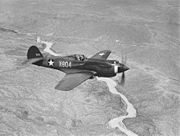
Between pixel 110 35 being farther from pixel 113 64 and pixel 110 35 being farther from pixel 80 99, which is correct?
pixel 113 64

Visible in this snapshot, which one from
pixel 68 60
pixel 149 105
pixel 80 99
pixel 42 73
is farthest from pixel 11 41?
pixel 68 60

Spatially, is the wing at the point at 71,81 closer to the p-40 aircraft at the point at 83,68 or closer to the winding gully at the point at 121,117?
the p-40 aircraft at the point at 83,68

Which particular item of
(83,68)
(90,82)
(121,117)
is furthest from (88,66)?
(90,82)

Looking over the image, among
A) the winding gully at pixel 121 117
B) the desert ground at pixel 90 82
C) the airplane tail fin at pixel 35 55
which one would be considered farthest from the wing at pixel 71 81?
the winding gully at pixel 121 117

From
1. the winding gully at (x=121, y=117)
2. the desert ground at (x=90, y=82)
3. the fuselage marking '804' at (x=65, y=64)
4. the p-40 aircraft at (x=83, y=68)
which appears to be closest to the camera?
the p-40 aircraft at (x=83, y=68)

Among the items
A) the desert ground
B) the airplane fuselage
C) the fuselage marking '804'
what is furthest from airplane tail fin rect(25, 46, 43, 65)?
the desert ground

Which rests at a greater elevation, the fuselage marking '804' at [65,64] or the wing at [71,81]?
the fuselage marking '804' at [65,64]
